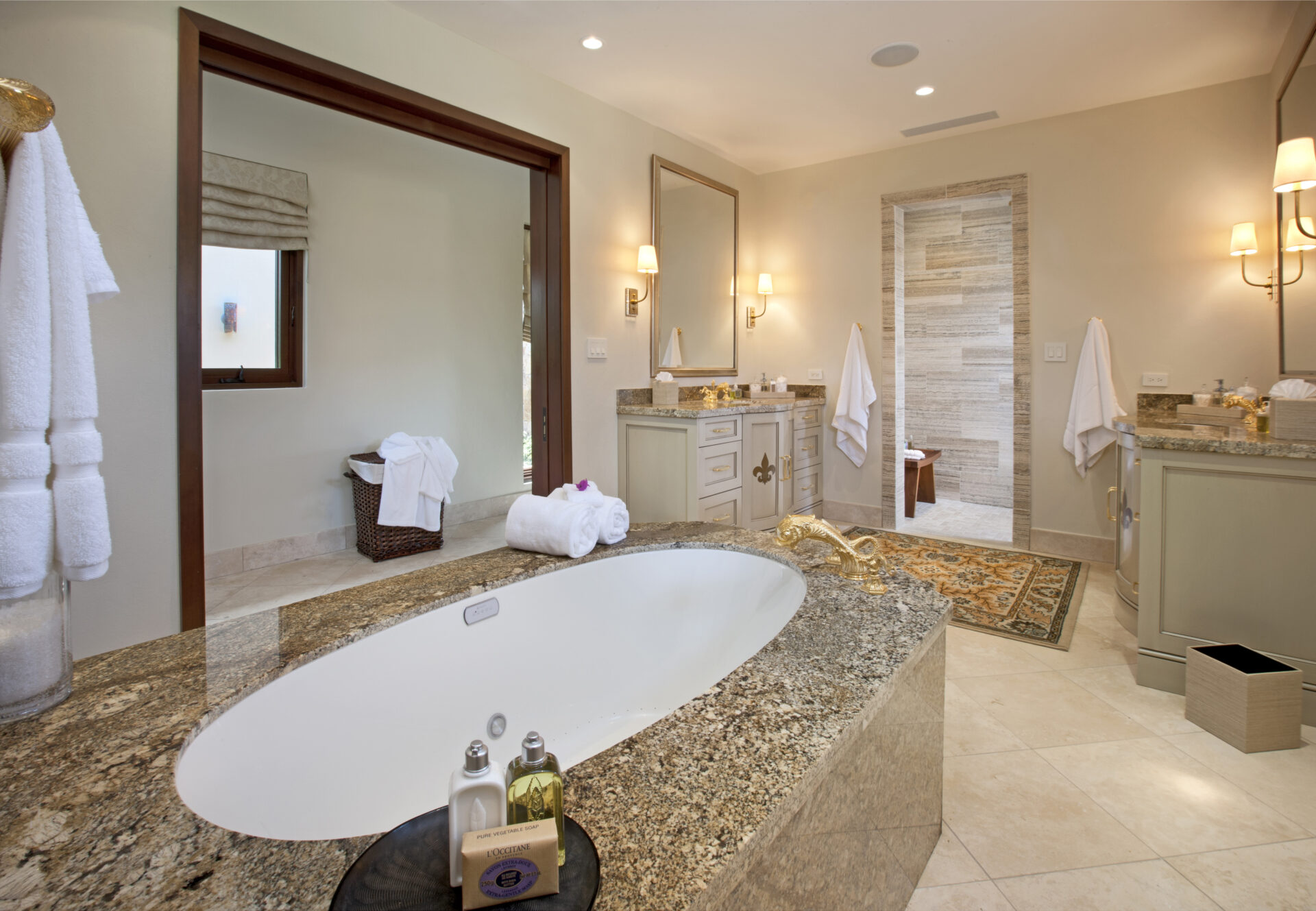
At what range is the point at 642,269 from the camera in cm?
366

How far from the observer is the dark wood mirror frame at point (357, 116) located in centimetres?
203

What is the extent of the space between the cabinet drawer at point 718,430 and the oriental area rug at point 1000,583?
3.19ft

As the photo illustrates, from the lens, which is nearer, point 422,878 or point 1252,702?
point 422,878

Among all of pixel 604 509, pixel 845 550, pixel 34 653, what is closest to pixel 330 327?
pixel 604 509

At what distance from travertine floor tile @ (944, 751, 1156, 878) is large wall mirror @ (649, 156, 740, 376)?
266cm

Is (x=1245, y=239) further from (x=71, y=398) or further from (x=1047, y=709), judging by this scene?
(x=71, y=398)

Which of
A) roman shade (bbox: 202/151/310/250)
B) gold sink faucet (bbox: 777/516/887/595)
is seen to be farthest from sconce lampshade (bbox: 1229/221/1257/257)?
roman shade (bbox: 202/151/310/250)

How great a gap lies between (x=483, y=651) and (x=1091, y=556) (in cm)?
355

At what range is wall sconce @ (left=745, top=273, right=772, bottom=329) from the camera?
4.70 metres

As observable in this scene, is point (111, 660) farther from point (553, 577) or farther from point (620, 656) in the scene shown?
point (620, 656)

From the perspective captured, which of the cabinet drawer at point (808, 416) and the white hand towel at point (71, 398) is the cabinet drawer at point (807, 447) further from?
the white hand towel at point (71, 398)

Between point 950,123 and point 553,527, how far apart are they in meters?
Answer: 3.52

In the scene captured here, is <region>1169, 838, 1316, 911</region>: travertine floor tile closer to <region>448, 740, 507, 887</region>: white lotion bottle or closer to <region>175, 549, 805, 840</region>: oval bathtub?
<region>175, 549, 805, 840</region>: oval bathtub

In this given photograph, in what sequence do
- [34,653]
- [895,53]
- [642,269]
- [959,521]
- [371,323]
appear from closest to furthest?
[34,653], [895,53], [642,269], [371,323], [959,521]
